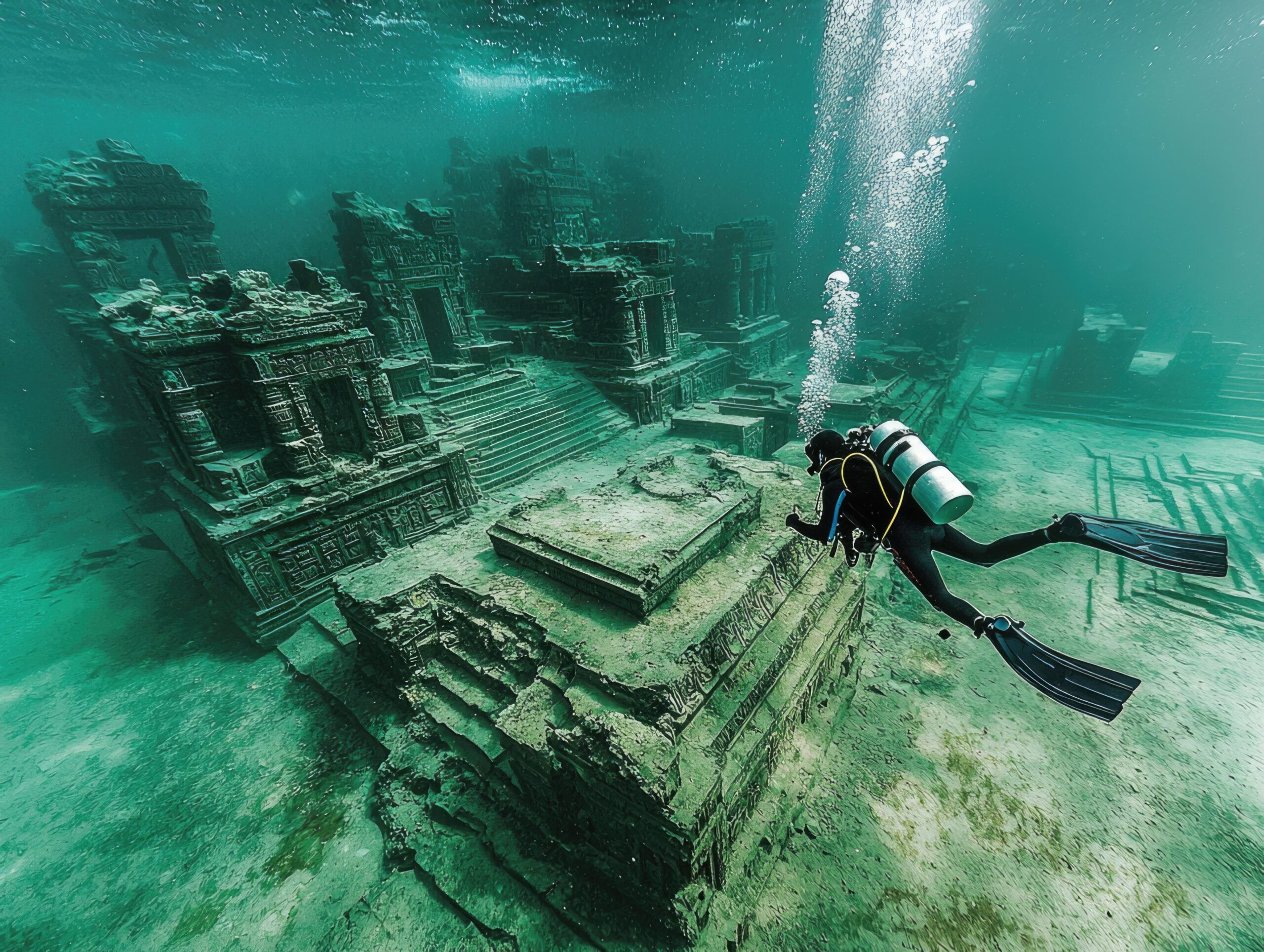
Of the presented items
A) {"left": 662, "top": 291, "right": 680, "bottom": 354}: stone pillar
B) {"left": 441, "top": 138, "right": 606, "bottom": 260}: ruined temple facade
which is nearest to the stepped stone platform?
{"left": 662, "top": 291, "right": 680, "bottom": 354}: stone pillar

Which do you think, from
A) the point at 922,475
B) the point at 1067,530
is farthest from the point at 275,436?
the point at 1067,530

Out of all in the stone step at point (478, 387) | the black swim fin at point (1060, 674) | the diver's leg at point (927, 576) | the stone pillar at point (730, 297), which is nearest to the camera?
the black swim fin at point (1060, 674)

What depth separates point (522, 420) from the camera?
1652 cm

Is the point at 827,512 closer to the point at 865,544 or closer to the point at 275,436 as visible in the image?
the point at 865,544

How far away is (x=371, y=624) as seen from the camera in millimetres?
7875

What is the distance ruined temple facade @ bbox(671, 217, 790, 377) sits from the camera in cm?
2494

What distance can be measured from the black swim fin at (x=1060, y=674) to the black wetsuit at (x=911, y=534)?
0.75 ft

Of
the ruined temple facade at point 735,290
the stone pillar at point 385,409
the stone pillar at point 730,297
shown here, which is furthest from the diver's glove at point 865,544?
the stone pillar at point 730,297

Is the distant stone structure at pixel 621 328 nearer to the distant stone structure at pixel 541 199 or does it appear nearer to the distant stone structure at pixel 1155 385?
the distant stone structure at pixel 541 199

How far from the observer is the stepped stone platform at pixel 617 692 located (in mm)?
4961

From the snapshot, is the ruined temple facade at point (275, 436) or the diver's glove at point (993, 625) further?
the ruined temple facade at point (275, 436)

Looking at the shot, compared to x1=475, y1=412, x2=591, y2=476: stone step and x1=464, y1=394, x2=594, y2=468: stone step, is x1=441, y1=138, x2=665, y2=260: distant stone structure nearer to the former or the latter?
x1=464, y1=394, x2=594, y2=468: stone step

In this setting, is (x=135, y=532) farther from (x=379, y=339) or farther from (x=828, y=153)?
(x=828, y=153)

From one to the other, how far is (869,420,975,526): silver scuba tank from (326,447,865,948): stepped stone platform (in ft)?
10.4
